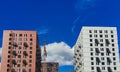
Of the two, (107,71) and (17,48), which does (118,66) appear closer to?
(107,71)

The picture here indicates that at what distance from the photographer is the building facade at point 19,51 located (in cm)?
17625

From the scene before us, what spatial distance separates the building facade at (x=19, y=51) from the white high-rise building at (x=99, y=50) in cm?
4516

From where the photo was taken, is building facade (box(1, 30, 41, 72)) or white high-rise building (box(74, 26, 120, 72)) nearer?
white high-rise building (box(74, 26, 120, 72))

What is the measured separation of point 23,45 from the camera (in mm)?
180500

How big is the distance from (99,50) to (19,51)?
6007 centimetres

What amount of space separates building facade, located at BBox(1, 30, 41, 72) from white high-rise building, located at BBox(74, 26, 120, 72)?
45162 millimetres

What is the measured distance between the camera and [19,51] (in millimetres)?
179875

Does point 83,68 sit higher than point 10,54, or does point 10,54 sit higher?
point 10,54

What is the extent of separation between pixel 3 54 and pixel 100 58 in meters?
68.2

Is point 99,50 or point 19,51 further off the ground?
point 19,51

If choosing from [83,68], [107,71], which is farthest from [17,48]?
[107,71]

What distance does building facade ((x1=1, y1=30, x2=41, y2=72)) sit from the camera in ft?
578

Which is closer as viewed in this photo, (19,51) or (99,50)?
(99,50)

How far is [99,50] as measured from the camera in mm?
145000
